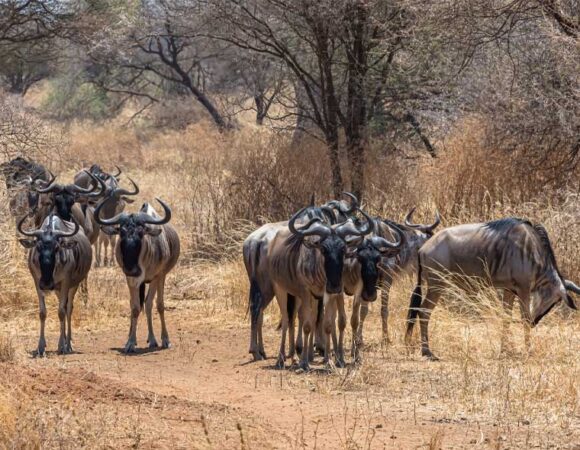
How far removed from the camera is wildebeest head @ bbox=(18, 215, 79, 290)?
1132 centimetres

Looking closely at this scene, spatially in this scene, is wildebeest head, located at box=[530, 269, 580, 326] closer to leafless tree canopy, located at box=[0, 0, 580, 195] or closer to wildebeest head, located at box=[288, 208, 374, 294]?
wildebeest head, located at box=[288, 208, 374, 294]

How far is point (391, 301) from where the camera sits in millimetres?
12484

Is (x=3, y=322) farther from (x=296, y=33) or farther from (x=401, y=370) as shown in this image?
(x=296, y=33)

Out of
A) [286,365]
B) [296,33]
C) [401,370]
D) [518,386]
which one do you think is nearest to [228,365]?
[286,365]

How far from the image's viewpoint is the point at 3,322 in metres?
13.3

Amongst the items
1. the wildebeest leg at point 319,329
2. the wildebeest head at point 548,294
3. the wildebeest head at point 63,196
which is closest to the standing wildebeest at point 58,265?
the wildebeest head at point 63,196

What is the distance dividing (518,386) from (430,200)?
7025mm

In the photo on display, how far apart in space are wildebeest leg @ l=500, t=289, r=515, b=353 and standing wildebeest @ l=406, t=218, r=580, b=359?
0.12 feet

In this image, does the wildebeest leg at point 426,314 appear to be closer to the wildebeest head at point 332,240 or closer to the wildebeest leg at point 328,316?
the wildebeest leg at point 328,316

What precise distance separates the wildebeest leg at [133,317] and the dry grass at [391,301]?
1.09 meters

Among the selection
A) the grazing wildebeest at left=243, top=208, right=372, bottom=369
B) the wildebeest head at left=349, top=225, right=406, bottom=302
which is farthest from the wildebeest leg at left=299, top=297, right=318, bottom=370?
the wildebeest head at left=349, top=225, right=406, bottom=302

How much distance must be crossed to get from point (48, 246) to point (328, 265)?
3.19 metres

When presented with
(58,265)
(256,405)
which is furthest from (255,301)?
(256,405)

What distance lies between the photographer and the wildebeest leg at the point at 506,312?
33.4 feet
